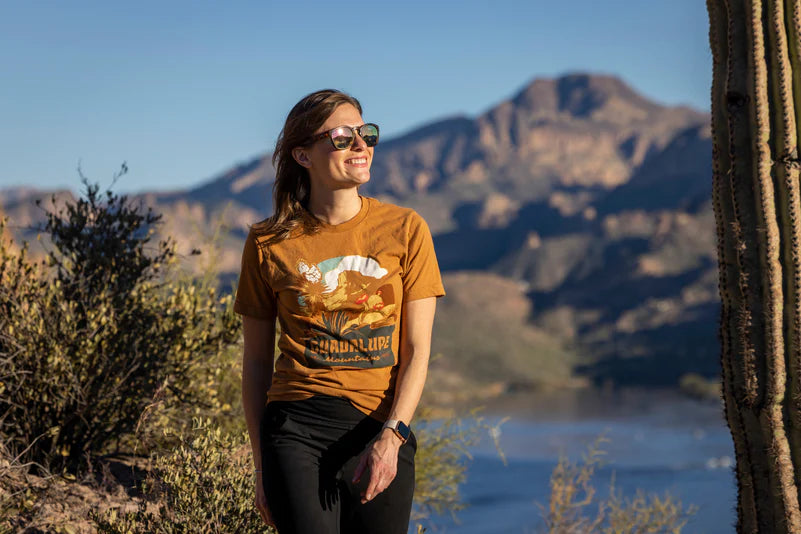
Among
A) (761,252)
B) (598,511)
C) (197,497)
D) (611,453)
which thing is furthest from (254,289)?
(611,453)

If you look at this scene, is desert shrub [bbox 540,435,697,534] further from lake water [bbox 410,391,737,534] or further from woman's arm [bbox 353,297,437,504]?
lake water [bbox 410,391,737,534]

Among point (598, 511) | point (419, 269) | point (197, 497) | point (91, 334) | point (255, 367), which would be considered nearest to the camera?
point (419, 269)

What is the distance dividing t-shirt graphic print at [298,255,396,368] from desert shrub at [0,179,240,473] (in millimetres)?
2151

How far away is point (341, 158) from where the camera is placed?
260 centimetres

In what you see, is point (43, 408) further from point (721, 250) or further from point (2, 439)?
point (721, 250)

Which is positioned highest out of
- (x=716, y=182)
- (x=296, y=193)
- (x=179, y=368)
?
(x=716, y=182)

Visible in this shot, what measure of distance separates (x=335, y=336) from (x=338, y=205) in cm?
44

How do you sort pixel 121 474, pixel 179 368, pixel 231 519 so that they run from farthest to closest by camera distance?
1. pixel 179 368
2. pixel 121 474
3. pixel 231 519

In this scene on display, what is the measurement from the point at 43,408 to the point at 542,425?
5113 inches

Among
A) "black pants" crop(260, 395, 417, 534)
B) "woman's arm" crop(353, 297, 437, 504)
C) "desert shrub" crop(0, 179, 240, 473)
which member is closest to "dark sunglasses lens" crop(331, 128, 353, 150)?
"woman's arm" crop(353, 297, 437, 504)

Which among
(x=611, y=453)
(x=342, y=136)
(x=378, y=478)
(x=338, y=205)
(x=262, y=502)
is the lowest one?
(x=611, y=453)

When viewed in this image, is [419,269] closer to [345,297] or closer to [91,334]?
[345,297]

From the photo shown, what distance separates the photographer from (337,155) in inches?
103

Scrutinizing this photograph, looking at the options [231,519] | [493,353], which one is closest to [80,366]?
[231,519]
